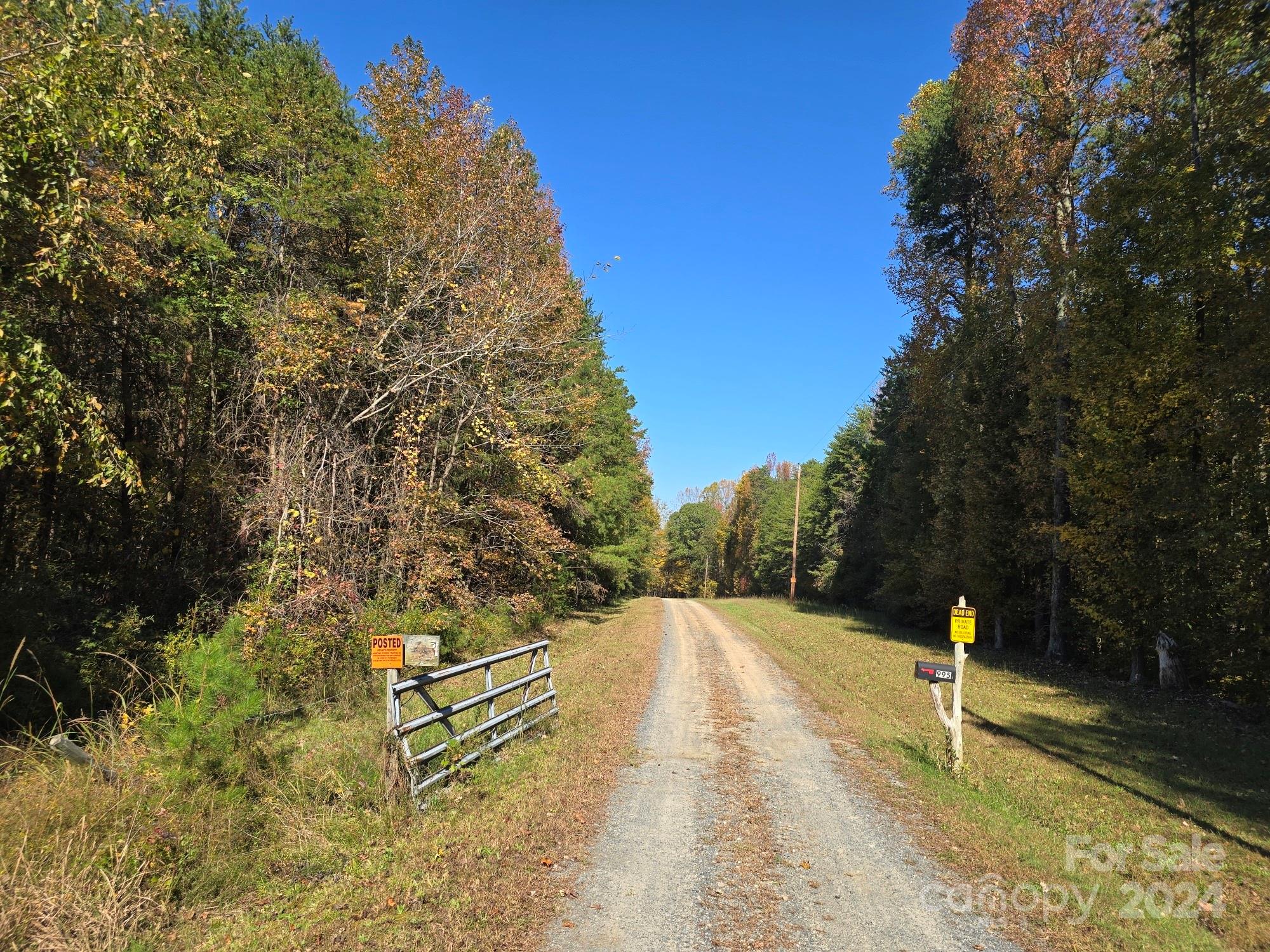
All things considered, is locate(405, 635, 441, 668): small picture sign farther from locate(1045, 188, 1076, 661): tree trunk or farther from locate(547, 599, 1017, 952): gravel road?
locate(1045, 188, 1076, 661): tree trunk

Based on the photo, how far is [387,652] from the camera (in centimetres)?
553

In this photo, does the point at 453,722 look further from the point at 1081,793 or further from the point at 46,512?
the point at 46,512

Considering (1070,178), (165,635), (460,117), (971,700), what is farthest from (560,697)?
(1070,178)

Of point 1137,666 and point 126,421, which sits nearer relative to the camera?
point 126,421

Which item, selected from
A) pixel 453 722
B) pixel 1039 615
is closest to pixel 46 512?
pixel 453 722

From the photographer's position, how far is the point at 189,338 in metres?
11.9

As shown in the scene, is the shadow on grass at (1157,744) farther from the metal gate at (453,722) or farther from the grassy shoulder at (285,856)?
the grassy shoulder at (285,856)

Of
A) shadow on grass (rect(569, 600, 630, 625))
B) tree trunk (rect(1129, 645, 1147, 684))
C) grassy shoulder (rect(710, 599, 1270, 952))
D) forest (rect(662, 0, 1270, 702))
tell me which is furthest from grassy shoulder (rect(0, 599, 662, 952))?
shadow on grass (rect(569, 600, 630, 625))

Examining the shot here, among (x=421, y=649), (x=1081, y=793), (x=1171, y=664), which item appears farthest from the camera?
(x=1171, y=664)

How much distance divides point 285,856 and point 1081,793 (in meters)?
7.99

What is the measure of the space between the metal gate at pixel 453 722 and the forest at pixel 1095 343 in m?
12.0

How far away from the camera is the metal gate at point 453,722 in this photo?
561 cm

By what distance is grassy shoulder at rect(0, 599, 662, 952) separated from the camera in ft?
11.7

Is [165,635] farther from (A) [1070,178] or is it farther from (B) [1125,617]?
(A) [1070,178]
